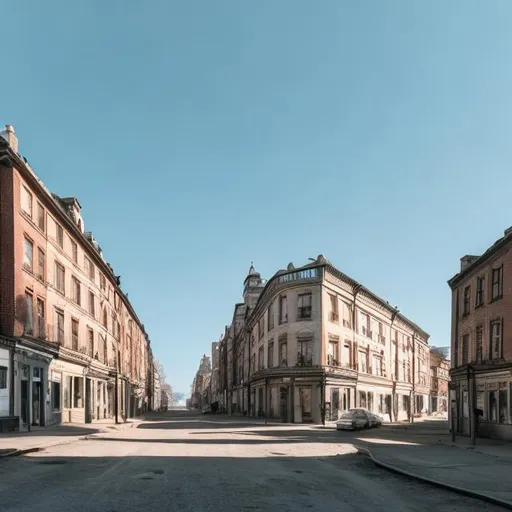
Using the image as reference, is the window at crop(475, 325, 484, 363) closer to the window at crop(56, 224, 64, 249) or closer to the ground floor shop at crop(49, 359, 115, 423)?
the ground floor shop at crop(49, 359, 115, 423)

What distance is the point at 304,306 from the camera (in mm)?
52219

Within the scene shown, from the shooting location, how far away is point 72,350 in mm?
40781

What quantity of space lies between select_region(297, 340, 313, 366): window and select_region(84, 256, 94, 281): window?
58.2 feet

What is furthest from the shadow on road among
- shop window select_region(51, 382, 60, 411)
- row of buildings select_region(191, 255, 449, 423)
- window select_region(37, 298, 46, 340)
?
row of buildings select_region(191, 255, 449, 423)

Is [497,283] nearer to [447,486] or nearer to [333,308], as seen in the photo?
[447,486]

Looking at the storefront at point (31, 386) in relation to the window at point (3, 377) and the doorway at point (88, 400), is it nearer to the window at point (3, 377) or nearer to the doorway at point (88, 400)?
the window at point (3, 377)

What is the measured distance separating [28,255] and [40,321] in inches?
156

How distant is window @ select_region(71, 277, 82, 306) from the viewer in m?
42.1

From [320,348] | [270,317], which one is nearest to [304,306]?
[320,348]

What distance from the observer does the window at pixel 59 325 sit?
3741 centimetres

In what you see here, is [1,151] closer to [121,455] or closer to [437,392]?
[121,455]

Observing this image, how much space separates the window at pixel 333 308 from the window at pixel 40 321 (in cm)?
2583

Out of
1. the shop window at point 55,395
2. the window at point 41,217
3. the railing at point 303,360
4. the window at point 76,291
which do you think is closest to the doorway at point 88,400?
the window at point 76,291

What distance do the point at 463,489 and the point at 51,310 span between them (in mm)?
28709
